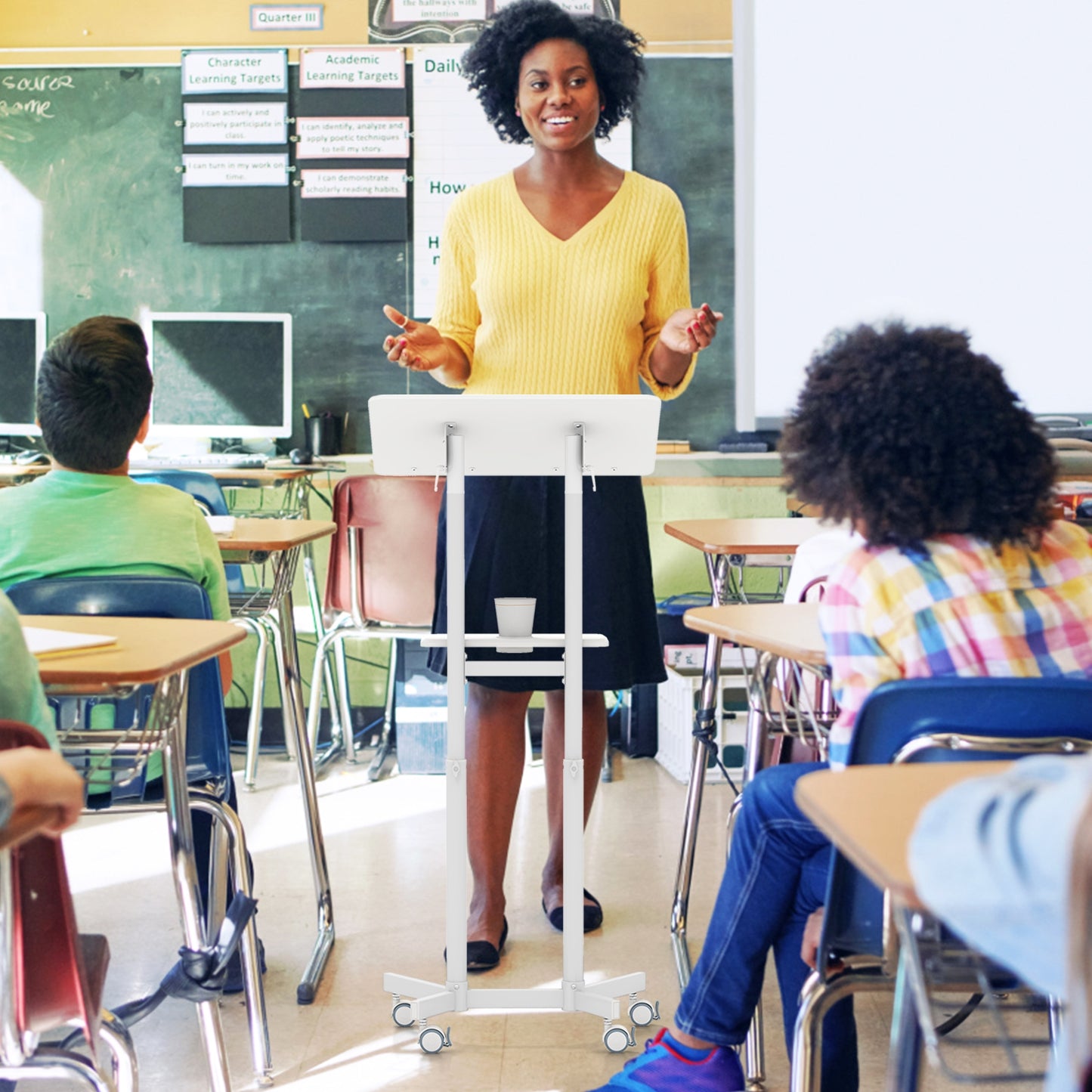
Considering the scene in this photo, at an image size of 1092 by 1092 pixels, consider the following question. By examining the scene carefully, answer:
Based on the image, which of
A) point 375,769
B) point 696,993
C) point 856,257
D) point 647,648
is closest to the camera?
point 696,993

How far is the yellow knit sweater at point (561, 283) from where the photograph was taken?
86.4 inches

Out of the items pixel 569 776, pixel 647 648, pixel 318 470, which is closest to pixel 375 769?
pixel 318 470

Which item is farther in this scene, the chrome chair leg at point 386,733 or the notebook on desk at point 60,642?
the chrome chair leg at point 386,733

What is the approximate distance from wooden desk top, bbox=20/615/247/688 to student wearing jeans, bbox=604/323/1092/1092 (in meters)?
0.64

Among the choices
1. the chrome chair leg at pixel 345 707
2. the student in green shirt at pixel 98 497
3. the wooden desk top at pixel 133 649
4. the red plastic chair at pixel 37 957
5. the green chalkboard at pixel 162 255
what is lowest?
the chrome chair leg at pixel 345 707

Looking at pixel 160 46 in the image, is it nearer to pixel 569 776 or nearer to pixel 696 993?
pixel 569 776

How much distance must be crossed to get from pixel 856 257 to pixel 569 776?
261 cm

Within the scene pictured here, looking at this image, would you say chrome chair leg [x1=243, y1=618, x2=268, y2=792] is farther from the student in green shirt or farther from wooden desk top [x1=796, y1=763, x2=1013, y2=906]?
wooden desk top [x1=796, y1=763, x2=1013, y2=906]

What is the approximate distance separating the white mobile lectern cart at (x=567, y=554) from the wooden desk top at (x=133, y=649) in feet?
1.09

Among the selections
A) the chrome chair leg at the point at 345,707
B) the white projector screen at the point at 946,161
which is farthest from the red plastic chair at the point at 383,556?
the white projector screen at the point at 946,161

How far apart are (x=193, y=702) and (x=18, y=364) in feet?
9.04

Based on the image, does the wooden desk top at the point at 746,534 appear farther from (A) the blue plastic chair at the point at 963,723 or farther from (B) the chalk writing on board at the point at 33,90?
(B) the chalk writing on board at the point at 33,90

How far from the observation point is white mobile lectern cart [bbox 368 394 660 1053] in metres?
1.64

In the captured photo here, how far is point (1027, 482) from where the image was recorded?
1.28 metres
